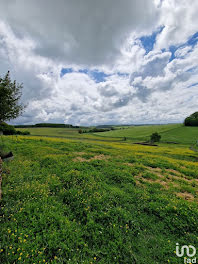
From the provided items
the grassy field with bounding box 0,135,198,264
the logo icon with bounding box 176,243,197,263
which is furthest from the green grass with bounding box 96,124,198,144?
the logo icon with bounding box 176,243,197,263

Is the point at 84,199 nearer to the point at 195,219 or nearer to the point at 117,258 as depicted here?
the point at 117,258

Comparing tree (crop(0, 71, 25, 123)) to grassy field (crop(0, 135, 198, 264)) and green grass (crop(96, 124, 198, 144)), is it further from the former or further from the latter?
green grass (crop(96, 124, 198, 144))

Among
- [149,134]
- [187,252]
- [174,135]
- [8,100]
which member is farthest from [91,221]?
[149,134]

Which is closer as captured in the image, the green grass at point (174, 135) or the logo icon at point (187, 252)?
the logo icon at point (187, 252)

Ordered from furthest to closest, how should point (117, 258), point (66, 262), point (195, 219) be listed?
point (195, 219)
point (117, 258)
point (66, 262)

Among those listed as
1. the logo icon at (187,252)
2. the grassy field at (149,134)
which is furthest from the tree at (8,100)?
the grassy field at (149,134)

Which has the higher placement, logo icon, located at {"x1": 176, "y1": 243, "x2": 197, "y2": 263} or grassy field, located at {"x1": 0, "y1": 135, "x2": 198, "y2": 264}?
grassy field, located at {"x1": 0, "y1": 135, "x2": 198, "y2": 264}

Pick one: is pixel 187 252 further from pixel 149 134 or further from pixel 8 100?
pixel 149 134

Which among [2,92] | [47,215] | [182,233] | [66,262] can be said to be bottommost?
[182,233]

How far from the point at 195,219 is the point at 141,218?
2.58m

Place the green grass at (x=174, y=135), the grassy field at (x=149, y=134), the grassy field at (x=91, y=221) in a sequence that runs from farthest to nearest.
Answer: the grassy field at (x=149, y=134)
the green grass at (x=174, y=135)
the grassy field at (x=91, y=221)

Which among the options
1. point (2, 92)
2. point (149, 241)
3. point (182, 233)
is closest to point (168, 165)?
point (182, 233)

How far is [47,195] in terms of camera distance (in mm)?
6148

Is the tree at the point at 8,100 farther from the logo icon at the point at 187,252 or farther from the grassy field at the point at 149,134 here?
the grassy field at the point at 149,134
